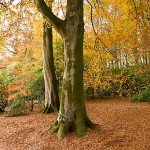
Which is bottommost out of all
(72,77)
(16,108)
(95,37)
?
(16,108)

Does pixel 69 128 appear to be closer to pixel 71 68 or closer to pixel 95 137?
pixel 95 137

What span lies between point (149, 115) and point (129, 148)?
3.12 meters

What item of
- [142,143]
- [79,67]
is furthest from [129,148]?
[79,67]

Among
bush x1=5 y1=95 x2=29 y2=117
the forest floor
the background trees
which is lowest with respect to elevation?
the forest floor

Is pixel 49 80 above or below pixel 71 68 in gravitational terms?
below

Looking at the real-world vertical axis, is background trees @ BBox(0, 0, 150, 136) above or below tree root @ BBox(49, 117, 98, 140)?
above

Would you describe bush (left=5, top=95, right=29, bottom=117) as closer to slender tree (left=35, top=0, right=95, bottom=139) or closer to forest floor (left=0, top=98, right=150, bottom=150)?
forest floor (left=0, top=98, right=150, bottom=150)

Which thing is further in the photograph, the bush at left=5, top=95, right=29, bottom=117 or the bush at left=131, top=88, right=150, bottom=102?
the bush at left=131, top=88, right=150, bottom=102

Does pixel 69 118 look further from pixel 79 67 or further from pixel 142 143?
pixel 142 143

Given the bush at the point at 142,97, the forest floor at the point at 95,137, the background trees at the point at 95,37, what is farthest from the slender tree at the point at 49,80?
the bush at the point at 142,97

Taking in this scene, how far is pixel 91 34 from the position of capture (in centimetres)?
1302

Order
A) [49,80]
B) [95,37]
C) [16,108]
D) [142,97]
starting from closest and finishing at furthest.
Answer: [95,37] < [49,80] < [16,108] < [142,97]

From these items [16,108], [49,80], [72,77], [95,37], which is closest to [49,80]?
[49,80]

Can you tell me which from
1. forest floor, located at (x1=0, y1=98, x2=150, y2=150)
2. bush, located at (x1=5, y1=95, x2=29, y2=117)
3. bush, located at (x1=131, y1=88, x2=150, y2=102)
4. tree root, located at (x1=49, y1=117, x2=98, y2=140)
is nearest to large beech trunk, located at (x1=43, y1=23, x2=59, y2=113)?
bush, located at (x1=5, y1=95, x2=29, y2=117)
